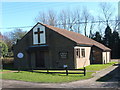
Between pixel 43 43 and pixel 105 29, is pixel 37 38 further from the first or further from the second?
pixel 105 29

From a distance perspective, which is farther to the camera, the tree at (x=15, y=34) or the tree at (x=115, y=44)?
the tree at (x=15, y=34)

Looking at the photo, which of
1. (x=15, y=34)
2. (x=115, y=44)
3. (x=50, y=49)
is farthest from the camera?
(x=15, y=34)

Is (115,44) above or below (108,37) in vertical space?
below

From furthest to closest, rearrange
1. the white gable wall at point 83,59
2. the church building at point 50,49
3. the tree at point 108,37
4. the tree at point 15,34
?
the tree at point 15,34, the tree at point 108,37, the white gable wall at point 83,59, the church building at point 50,49

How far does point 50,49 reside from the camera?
25.8m

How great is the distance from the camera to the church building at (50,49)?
80.3 feet

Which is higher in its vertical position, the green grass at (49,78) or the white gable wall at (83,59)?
the white gable wall at (83,59)

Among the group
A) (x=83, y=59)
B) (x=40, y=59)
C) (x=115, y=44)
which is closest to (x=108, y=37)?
(x=115, y=44)

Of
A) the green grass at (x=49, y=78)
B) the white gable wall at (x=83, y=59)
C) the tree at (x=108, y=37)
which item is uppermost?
the tree at (x=108, y=37)

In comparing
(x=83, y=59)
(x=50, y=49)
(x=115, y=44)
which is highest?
(x=115, y=44)

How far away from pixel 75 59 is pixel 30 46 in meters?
7.80

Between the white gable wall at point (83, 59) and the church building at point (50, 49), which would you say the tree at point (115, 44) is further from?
the church building at point (50, 49)

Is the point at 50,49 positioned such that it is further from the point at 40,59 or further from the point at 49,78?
the point at 49,78

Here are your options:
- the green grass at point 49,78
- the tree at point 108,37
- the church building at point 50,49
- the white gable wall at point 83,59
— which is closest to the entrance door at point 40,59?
the church building at point 50,49
